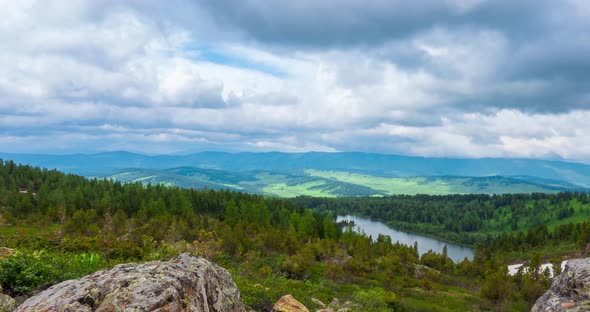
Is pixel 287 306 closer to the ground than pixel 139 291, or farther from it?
closer to the ground

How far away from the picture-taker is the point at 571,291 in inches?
570

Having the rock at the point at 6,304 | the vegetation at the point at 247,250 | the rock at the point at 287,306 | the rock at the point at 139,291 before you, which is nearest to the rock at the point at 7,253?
the vegetation at the point at 247,250

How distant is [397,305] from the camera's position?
54156mm

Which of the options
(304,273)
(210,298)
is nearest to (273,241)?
(304,273)

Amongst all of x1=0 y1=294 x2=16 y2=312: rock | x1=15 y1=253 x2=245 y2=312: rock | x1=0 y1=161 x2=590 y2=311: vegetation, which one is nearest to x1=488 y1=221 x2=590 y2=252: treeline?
x1=0 y1=161 x2=590 y2=311: vegetation

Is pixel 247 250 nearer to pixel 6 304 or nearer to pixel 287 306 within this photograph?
pixel 287 306

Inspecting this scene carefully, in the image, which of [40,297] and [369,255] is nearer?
[40,297]

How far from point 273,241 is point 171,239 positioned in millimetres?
28439

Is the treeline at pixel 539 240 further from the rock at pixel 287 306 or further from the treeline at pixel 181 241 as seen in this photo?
the rock at pixel 287 306

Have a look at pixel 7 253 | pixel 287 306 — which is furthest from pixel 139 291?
pixel 7 253

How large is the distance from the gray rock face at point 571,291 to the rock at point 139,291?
14.2 m

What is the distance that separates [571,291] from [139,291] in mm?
17634

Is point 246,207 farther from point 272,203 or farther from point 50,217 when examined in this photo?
point 50,217

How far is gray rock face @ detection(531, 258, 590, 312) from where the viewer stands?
13.6 metres
